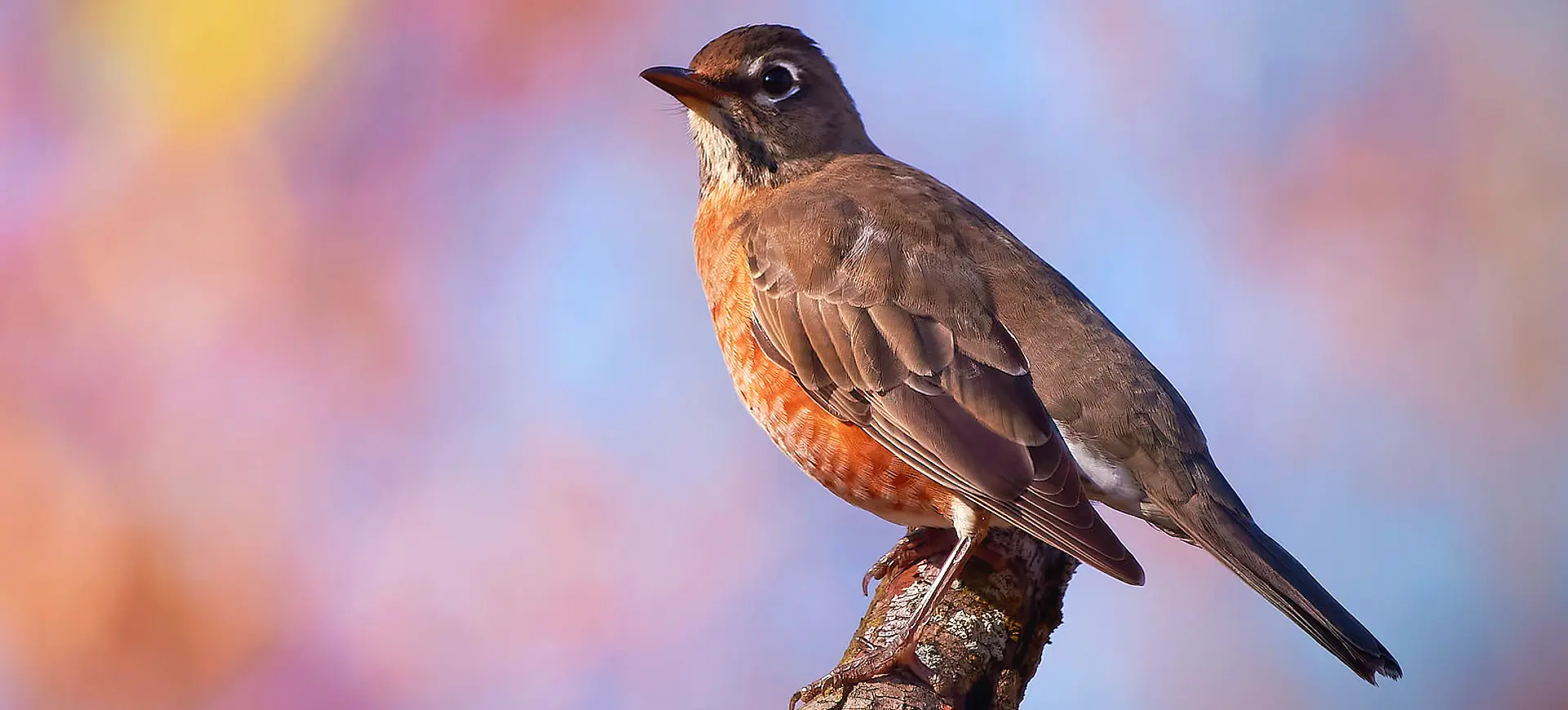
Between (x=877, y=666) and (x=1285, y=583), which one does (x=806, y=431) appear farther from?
(x=1285, y=583)

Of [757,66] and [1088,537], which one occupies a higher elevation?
[757,66]

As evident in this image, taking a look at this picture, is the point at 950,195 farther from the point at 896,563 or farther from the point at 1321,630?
the point at 1321,630

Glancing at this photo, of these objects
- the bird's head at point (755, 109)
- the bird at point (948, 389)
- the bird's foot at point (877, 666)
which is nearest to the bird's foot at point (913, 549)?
the bird at point (948, 389)

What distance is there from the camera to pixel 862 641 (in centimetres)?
351

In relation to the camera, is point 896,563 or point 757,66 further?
point 757,66

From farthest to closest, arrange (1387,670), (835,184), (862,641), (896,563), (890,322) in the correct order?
1. (835,184)
2. (896,563)
3. (890,322)
4. (862,641)
5. (1387,670)

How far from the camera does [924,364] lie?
3746 millimetres

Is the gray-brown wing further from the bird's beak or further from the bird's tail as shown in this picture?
the bird's beak

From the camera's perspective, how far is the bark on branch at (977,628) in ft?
10.2

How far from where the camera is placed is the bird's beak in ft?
14.6

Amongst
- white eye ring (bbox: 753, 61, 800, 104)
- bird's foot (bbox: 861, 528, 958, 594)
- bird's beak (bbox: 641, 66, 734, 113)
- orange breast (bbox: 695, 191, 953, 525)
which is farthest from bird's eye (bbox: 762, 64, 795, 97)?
bird's foot (bbox: 861, 528, 958, 594)

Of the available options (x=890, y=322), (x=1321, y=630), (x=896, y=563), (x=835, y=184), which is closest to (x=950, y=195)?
(x=835, y=184)

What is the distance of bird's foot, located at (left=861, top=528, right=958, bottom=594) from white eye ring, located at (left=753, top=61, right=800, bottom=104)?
5.49 feet

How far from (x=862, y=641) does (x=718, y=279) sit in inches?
55.1
